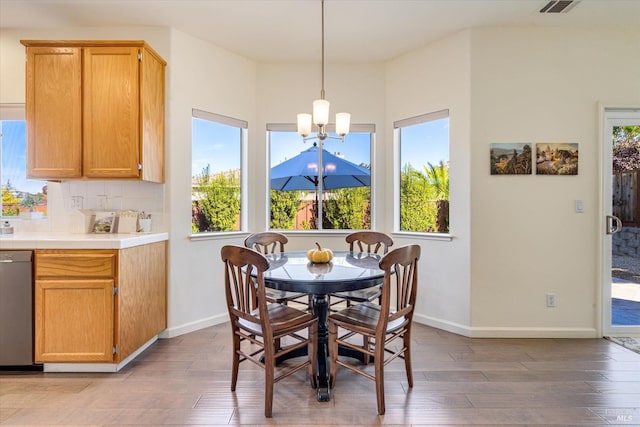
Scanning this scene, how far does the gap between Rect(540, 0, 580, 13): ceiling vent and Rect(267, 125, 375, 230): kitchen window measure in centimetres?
196

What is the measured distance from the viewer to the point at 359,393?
2230 mm

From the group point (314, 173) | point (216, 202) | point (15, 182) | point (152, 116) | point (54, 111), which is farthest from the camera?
point (314, 173)

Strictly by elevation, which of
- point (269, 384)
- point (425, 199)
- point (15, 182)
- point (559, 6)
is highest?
point (559, 6)

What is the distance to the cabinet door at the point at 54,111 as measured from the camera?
2.79m

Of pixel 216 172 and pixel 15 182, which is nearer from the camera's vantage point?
pixel 15 182

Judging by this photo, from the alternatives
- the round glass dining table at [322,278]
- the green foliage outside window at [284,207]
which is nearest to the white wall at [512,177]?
the green foliage outside window at [284,207]

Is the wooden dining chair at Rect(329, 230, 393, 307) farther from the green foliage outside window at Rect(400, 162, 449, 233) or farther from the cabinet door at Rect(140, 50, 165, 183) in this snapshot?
the cabinet door at Rect(140, 50, 165, 183)

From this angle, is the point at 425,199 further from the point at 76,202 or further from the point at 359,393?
the point at 76,202

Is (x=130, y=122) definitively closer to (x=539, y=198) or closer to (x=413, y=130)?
(x=413, y=130)

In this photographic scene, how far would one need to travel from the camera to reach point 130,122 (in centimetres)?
283

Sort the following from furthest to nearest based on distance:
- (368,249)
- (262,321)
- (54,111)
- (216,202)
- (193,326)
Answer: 1. (216,202)
2. (193,326)
3. (368,249)
4. (54,111)
5. (262,321)

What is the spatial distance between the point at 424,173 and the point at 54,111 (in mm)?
3540

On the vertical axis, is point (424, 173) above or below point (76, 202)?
above

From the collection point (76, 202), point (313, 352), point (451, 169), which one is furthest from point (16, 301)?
point (451, 169)
